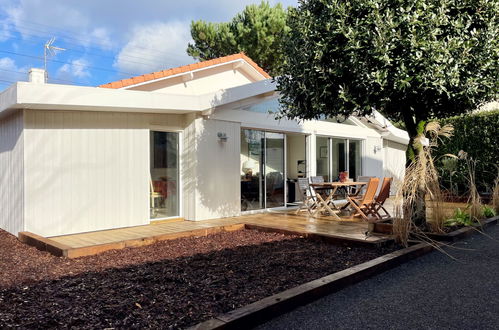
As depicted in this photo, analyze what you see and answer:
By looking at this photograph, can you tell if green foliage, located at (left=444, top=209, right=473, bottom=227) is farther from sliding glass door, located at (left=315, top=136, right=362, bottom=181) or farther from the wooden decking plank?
sliding glass door, located at (left=315, top=136, right=362, bottom=181)

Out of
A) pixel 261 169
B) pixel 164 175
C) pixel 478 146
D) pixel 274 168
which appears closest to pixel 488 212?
pixel 274 168

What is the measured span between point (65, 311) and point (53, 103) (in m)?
3.78

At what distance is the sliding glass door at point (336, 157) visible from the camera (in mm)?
11359

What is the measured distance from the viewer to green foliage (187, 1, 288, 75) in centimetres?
1973

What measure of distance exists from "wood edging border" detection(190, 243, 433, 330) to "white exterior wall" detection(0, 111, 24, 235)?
4875 millimetres

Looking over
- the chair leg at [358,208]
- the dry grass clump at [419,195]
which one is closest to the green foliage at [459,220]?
the dry grass clump at [419,195]

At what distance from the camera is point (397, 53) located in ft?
17.5

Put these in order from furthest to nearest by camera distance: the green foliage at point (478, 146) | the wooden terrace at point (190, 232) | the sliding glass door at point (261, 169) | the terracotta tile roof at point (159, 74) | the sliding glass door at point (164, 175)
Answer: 1. the green foliage at point (478, 146)
2. the sliding glass door at point (261, 169)
3. the terracotta tile roof at point (159, 74)
4. the sliding glass door at point (164, 175)
5. the wooden terrace at point (190, 232)

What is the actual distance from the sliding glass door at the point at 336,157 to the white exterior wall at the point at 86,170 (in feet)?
17.8

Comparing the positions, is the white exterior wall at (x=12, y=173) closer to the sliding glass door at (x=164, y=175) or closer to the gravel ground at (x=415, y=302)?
the sliding glass door at (x=164, y=175)

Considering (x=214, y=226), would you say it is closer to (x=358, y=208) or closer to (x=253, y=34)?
(x=358, y=208)

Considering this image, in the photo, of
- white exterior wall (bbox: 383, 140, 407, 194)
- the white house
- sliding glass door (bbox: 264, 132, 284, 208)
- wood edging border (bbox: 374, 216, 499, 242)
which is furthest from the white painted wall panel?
wood edging border (bbox: 374, 216, 499, 242)

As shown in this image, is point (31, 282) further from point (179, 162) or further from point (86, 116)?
point (179, 162)

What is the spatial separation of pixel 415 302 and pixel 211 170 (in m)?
5.34
